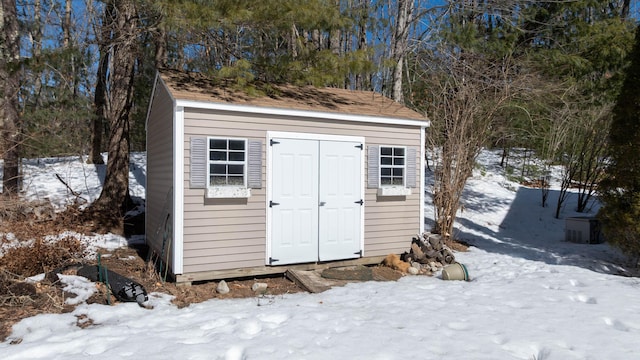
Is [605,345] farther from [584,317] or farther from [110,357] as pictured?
[110,357]

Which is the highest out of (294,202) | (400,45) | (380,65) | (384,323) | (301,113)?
(400,45)

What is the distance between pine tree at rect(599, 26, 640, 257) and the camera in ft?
21.9

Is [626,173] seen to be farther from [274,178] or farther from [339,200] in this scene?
[274,178]

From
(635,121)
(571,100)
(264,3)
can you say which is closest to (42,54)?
(264,3)

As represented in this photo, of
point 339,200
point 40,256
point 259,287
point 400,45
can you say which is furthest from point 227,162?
point 400,45

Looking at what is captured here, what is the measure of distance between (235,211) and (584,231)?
289 inches

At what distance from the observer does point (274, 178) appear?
6.27 meters

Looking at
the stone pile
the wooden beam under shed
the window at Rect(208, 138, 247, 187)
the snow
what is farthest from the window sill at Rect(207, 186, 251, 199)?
the stone pile

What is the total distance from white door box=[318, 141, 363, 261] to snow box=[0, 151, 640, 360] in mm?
934

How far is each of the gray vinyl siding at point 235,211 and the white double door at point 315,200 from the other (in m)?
0.17

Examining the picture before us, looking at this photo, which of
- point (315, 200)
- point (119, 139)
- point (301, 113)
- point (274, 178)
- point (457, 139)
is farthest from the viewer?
point (119, 139)

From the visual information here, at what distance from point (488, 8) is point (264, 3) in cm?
650

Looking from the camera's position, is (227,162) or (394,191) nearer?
(227,162)

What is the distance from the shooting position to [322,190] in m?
6.64
